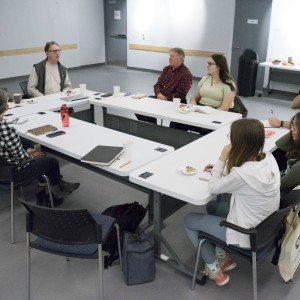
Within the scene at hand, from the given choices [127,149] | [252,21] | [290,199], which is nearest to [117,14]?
[252,21]

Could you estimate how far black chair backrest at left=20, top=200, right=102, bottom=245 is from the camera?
1790 millimetres

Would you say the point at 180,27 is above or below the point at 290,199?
above

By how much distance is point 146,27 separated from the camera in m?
9.33

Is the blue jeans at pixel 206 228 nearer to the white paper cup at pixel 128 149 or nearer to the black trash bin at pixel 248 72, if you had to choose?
the white paper cup at pixel 128 149

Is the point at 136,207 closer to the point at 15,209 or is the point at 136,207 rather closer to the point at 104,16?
the point at 15,209

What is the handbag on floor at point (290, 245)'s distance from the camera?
2121 millimetres

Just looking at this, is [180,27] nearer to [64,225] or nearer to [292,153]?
[292,153]

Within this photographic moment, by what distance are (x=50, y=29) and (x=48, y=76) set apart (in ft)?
16.2

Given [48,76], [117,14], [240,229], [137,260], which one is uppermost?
[117,14]

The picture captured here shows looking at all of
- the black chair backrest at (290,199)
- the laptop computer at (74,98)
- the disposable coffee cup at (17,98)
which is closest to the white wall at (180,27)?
the laptop computer at (74,98)

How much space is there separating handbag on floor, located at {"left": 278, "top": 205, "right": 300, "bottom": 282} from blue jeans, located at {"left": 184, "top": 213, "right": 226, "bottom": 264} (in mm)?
392

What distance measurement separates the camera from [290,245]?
2.12 m

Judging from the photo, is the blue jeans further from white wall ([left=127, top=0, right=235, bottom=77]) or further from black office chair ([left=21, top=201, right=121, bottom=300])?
white wall ([left=127, top=0, right=235, bottom=77])

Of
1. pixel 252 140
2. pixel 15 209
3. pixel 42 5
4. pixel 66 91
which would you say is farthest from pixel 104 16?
pixel 252 140
